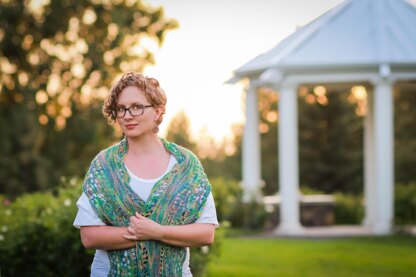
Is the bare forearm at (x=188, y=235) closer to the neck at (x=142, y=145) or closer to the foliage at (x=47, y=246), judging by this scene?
the neck at (x=142, y=145)

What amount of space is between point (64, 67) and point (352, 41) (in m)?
11.6

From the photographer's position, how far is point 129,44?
2269 cm

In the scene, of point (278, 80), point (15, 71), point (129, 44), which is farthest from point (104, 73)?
point (278, 80)

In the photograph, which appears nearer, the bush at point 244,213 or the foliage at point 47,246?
the foliage at point 47,246

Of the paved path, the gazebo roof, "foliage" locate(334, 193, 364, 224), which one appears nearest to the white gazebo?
the gazebo roof

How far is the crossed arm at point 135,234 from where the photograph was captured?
3010mm

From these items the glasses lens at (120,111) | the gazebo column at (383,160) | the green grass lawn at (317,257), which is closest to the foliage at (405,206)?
the gazebo column at (383,160)

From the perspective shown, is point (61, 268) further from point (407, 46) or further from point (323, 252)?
point (407, 46)

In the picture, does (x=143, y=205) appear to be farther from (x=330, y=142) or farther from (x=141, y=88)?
(x=330, y=142)

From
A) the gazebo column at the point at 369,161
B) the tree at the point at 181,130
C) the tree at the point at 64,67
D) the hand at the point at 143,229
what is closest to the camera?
the hand at the point at 143,229

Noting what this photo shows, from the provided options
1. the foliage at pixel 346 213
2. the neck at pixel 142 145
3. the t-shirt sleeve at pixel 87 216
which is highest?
the neck at pixel 142 145

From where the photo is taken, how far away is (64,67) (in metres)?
22.6

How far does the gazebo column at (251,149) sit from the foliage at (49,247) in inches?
326

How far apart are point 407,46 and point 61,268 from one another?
294 inches
